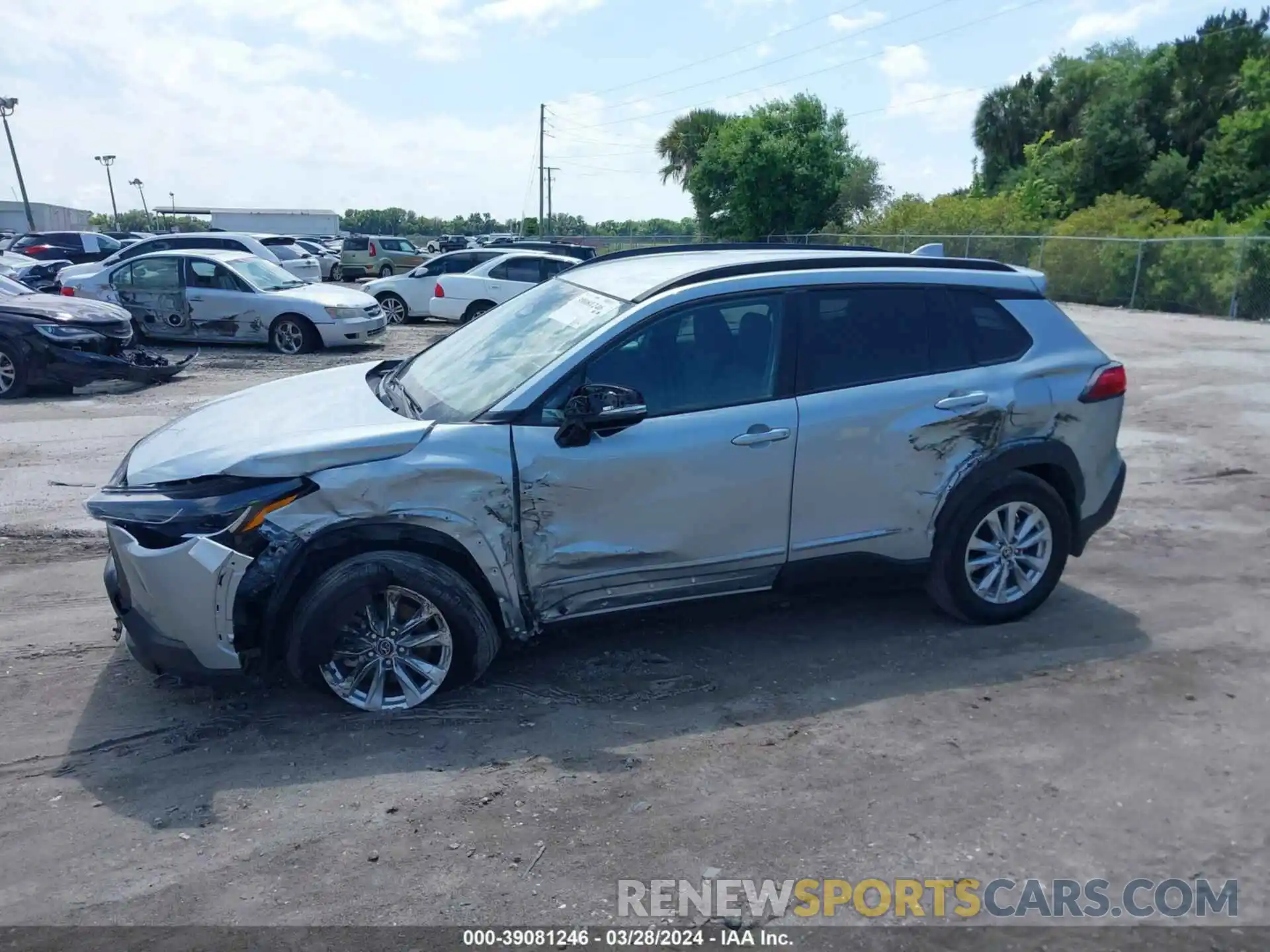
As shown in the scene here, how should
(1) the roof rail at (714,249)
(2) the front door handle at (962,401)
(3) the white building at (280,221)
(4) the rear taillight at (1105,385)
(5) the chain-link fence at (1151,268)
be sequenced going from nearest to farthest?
1. (2) the front door handle at (962,401)
2. (4) the rear taillight at (1105,385)
3. (1) the roof rail at (714,249)
4. (5) the chain-link fence at (1151,268)
5. (3) the white building at (280,221)

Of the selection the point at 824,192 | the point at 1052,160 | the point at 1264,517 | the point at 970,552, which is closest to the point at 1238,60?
the point at 1052,160

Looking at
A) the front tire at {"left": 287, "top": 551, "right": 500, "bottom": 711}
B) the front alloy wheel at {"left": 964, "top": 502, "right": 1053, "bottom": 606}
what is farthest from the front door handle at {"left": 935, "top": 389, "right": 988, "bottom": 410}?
the front tire at {"left": 287, "top": 551, "right": 500, "bottom": 711}

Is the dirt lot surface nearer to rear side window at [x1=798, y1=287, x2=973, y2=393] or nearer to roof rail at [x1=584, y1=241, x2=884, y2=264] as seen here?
rear side window at [x1=798, y1=287, x2=973, y2=393]

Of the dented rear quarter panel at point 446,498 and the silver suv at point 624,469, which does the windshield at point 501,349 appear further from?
the dented rear quarter panel at point 446,498

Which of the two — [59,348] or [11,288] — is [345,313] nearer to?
[11,288]

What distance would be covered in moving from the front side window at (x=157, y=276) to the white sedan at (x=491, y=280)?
4.86 m

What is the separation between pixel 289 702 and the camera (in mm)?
4523

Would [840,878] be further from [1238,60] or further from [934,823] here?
[1238,60]

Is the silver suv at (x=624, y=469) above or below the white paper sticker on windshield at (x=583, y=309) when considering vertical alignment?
below

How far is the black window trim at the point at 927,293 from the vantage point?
16.1 feet

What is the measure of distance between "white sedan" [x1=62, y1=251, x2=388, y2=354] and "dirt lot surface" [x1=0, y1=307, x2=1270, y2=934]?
32.9 feet

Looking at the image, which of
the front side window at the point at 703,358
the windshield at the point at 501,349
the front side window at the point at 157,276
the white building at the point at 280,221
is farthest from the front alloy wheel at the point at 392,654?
the white building at the point at 280,221

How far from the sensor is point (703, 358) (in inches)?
187

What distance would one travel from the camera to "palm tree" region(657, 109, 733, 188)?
5644 centimetres
